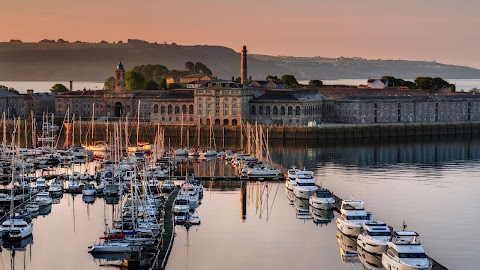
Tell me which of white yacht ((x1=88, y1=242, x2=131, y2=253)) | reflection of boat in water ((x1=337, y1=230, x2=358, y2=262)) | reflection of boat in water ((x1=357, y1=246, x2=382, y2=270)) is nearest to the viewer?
reflection of boat in water ((x1=357, y1=246, x2=382, y2=270))

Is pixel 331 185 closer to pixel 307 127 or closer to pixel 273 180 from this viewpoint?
pixel 273 180

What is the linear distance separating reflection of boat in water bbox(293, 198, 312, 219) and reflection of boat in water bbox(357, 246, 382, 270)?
19.4 feet

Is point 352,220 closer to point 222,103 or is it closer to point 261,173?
point 261,173

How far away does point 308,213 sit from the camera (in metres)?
36.4

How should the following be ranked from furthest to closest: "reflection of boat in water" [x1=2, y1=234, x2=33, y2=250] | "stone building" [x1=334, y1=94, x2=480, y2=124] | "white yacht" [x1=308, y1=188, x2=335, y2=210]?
"stone building" [x1=334, y1=94, x2=480, y2=124]
"white yacht" [x1=308, y1=188, x2=335, y2=210]
"reflection of boat in water" [x1=2, y1=234, x2=33, y2=250]

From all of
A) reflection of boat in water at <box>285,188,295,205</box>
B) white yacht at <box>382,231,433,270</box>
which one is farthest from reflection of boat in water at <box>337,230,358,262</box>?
reflection of boat in water at <box>285,188,295,205</box>

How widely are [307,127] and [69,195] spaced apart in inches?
1208

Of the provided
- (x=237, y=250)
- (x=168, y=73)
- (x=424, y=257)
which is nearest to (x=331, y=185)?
(x=237, y=250)

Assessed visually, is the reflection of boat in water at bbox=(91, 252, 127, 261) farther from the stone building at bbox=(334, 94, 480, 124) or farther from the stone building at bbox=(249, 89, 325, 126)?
the stone building at bbox=(334, 94, 480, 124)

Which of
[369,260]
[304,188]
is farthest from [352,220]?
[304,188]

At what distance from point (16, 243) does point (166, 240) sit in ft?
14.0

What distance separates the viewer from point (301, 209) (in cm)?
3734

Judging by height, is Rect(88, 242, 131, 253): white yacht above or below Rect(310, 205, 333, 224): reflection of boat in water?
below

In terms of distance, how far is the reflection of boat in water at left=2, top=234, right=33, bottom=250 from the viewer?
99.2 ft
